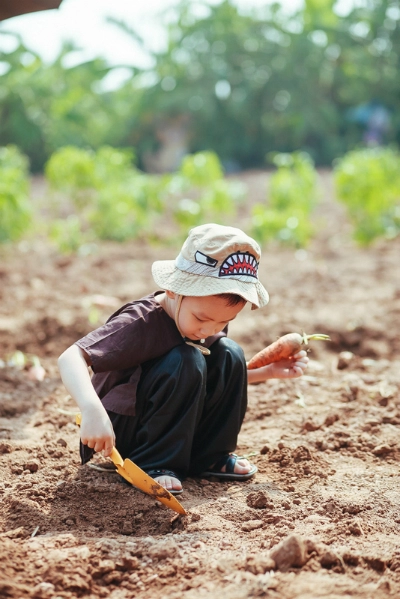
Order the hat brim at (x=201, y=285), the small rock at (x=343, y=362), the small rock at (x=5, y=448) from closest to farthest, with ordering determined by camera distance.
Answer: the hat brim at (x=201, y=285), the small rock at (x=5, y=448), the small rock at (x=343, y=362)

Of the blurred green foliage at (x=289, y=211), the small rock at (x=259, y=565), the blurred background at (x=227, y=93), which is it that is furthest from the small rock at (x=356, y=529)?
the blurred background at (x=227, y=93)

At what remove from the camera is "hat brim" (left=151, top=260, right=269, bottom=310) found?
6.46 ft

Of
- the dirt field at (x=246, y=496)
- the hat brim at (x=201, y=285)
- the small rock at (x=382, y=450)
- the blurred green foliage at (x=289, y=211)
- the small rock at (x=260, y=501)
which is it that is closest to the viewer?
the dirt field at (x=246, y=496)

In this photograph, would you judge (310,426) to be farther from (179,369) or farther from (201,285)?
(201,285)

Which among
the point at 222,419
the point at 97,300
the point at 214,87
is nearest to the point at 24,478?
the point at 222,419

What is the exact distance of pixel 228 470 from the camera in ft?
7.67

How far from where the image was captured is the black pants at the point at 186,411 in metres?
2.12

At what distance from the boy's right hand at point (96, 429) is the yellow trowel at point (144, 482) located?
0.29 ft


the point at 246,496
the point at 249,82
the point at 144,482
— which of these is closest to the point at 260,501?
the point at 246,496

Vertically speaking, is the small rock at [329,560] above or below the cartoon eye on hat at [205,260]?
below

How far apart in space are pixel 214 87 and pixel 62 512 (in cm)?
1258

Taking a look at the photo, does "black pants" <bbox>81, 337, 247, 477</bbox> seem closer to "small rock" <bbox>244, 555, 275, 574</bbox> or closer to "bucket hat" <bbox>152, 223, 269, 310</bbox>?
"bucket hat" <bbox>152, 223, 269, 310</bbox>

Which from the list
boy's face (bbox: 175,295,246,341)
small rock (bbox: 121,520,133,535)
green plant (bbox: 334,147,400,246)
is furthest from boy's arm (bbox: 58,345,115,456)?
green plant (bbox: 334,147,400,246)

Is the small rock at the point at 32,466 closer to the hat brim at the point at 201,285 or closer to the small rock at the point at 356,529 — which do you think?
the hat brim at the point at 201,285
